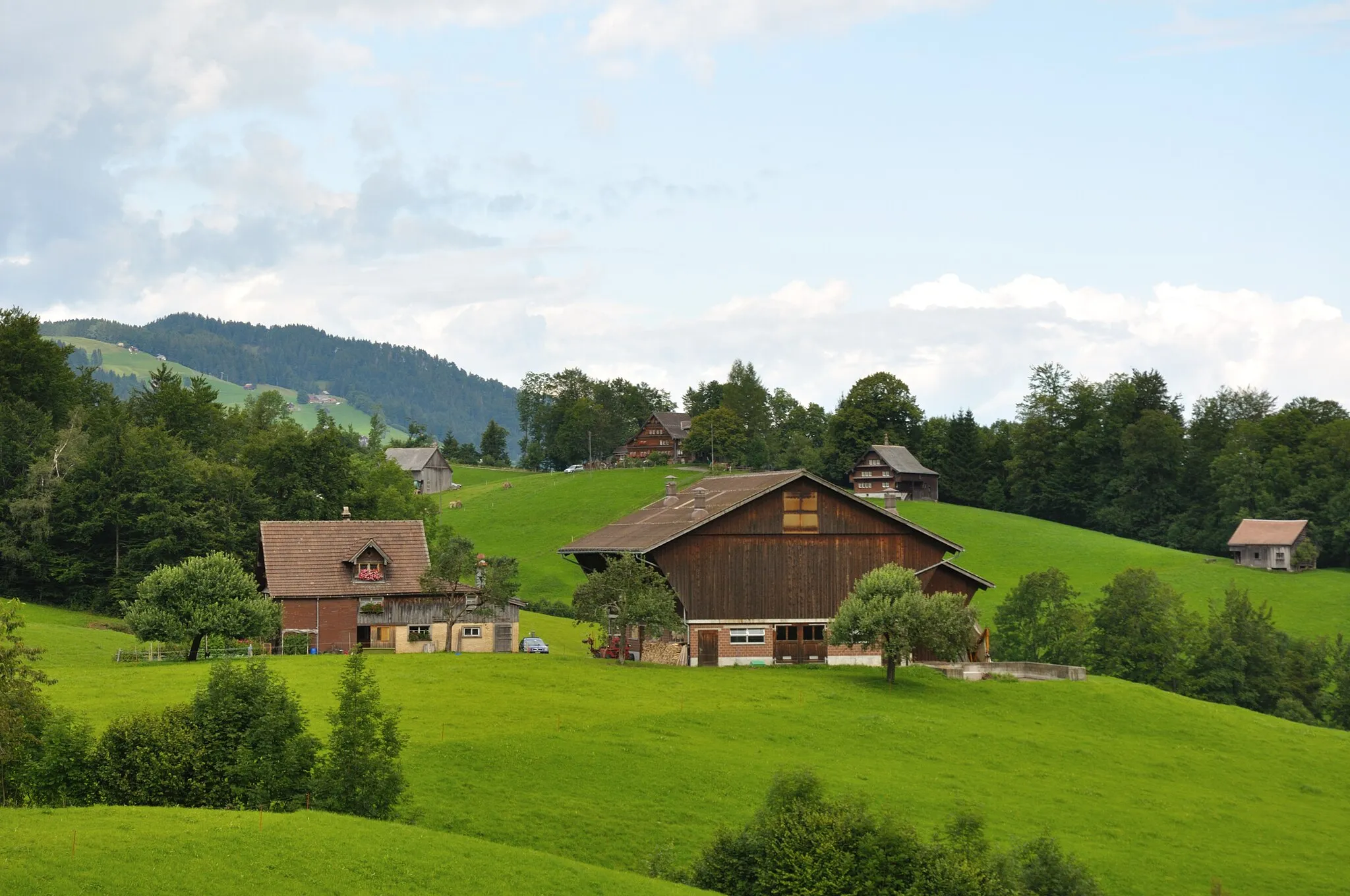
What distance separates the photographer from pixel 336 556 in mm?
60594

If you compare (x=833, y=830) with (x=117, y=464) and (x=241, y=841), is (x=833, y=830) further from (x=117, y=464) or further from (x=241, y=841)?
(x=117, y=464)

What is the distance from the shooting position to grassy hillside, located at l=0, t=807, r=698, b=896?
924 inches

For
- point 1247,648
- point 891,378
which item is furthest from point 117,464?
point 891,378

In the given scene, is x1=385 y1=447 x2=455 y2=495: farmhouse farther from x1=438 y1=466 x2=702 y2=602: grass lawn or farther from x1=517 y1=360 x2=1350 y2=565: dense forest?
x1=517 y1=360 x2=1350 y2=565: dense forest

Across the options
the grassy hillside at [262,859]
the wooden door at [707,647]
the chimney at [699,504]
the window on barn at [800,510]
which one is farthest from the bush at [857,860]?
the chimney at [699,504]

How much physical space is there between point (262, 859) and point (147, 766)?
6.08 m

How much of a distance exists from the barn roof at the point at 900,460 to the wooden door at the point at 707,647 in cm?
7937

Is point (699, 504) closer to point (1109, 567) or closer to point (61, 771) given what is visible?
point (61, 771)

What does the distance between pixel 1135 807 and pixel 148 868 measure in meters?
28.8

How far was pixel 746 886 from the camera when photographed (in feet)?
96.1

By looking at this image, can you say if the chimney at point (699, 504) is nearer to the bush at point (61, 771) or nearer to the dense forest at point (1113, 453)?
the bush at point (61, 771)

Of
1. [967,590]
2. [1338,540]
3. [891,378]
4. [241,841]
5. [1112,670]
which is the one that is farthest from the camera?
[891,378]

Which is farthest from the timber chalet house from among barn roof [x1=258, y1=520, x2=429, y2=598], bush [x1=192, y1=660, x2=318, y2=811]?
bush [x1=192, y1=660, x2=318, y2=811]

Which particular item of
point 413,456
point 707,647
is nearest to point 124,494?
point 707,647
